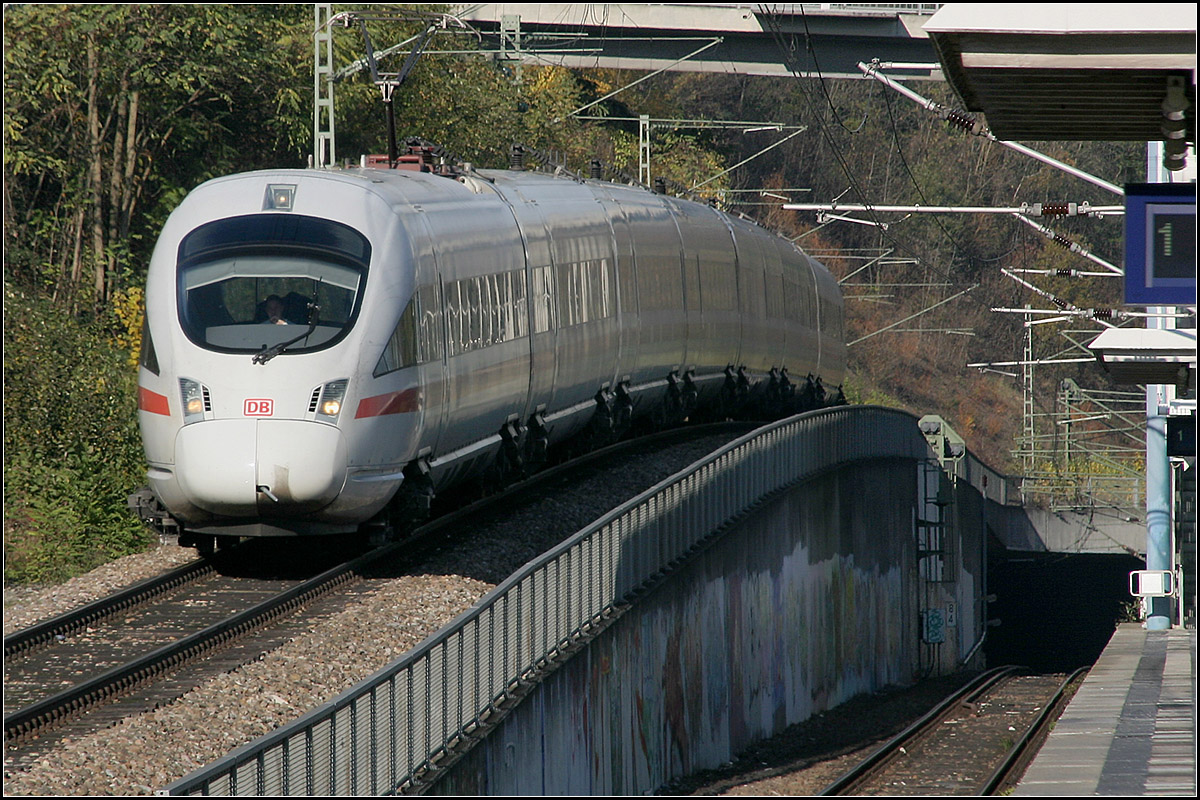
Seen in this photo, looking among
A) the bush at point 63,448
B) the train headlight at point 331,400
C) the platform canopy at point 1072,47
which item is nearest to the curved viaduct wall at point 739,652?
the train headlight at point 331,400

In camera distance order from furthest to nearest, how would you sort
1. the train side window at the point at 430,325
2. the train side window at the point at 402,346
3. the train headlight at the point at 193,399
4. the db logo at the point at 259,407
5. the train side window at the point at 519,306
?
1. the train side window at the point at 519,306
2. the train side window at the point at 430,325
3. the train side window at the point at 402,346
4. the train headlight at the point at 193,399
5. the db logo at the point at 259,407

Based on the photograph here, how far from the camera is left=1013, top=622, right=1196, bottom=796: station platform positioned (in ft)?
39.8

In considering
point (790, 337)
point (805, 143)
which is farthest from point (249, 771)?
point (805, 143)

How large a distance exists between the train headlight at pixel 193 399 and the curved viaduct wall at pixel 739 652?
3.69 metres

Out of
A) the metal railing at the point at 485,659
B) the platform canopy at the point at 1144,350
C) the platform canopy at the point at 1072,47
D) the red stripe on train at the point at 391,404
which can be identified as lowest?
the metal railing at the point at 485,659

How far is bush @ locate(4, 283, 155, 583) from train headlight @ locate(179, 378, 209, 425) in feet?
26.0

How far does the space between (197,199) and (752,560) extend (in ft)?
39.2

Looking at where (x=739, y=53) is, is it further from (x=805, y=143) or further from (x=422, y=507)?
(x=805, y=143)

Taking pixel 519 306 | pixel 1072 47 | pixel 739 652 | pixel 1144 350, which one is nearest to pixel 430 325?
pixel 519 306

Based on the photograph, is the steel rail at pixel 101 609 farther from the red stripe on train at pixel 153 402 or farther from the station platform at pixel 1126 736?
A: the station platform at pixel 1126 736

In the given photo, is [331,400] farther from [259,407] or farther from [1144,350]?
[1144,350]

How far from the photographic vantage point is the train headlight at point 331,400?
50.4 ft

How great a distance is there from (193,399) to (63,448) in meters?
12.1

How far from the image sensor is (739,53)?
4678cm
